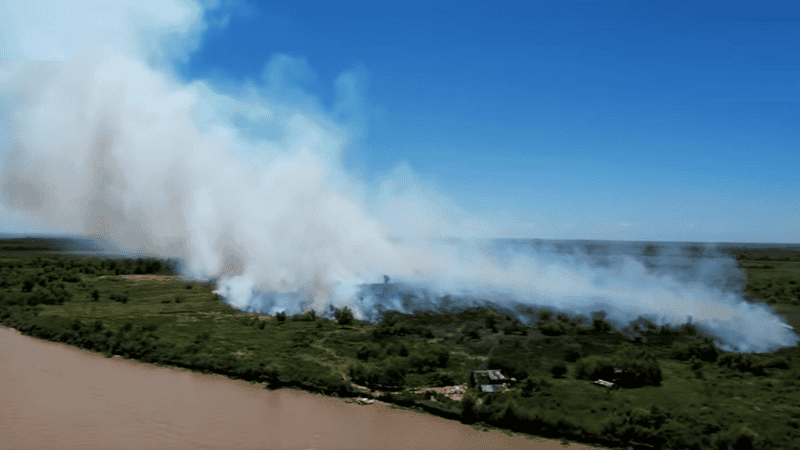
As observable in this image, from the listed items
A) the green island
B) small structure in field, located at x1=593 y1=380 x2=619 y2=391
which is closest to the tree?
the green island

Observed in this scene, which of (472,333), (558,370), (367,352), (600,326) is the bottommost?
(367,352)

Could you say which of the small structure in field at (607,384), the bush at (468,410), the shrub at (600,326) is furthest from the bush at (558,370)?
the shrub at (600,326)

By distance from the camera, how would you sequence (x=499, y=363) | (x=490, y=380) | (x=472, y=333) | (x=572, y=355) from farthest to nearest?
(x=472, y=333) < (x=572, y=355) < (x=499, y=363) < (x=490, y=380)

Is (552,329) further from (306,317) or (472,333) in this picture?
(306,317)

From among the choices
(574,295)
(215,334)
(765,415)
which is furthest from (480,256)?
(765,415)

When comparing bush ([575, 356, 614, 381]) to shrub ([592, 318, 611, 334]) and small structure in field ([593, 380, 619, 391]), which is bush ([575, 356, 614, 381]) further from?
shrub ([592, 318, 611, 334])

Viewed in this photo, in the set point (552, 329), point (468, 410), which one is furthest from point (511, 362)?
point (552, 329)
